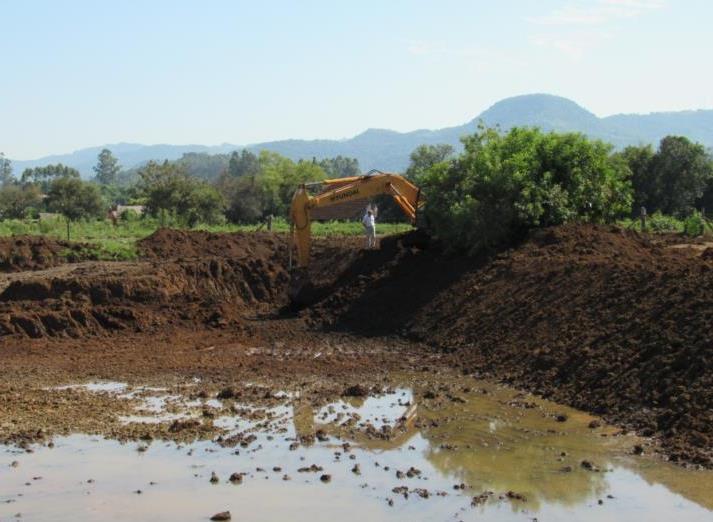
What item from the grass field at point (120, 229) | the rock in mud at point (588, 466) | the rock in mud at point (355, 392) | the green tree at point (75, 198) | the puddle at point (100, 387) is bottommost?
the puddle at point (100, 387)

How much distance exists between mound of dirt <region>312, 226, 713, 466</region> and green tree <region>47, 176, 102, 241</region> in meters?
34.2

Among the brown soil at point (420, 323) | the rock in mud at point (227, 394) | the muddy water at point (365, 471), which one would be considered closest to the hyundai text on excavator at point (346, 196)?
the brown soil at point (420, 323)

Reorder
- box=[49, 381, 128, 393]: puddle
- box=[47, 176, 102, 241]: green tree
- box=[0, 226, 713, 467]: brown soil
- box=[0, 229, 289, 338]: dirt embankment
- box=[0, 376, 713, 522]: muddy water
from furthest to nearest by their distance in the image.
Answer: box=[47, 176, 102, 241]: green tree
box=[0, 229, 289, 338]: dirt embankment
box=[49, 381, 128, 393]: puddle
box=[0, 226, 713, 467]: brown soil
box=[0, 376, 713, 522]: muddy water

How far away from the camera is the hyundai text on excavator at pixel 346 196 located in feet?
76.0

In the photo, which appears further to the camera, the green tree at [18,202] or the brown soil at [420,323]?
the green tree at [18,202]

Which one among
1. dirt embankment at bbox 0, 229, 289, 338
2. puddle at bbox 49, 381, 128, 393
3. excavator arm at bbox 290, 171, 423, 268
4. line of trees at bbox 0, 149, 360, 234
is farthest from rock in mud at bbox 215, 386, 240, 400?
line of trees at bbox 0, 149, 360, 234

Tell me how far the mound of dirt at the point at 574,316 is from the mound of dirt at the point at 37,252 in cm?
1234

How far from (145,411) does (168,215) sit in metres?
33.7

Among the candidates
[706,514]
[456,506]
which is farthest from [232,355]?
[706,514]

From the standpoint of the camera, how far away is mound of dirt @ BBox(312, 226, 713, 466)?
12727 millimetres

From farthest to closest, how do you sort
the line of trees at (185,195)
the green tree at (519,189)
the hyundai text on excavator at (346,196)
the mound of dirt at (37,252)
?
the line of trees at (185,195) → the mound of dirt at (37,252) → the hyundai text on excavator at (346,196) → the green tree at (519,189)

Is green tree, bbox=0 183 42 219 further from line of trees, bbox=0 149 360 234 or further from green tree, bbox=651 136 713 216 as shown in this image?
green tree, bbox=651 136 713 216

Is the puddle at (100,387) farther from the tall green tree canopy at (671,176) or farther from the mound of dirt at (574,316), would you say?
the tall green tree canopy at (671,176)

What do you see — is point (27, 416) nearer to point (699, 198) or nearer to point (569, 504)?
point (569, 504)
